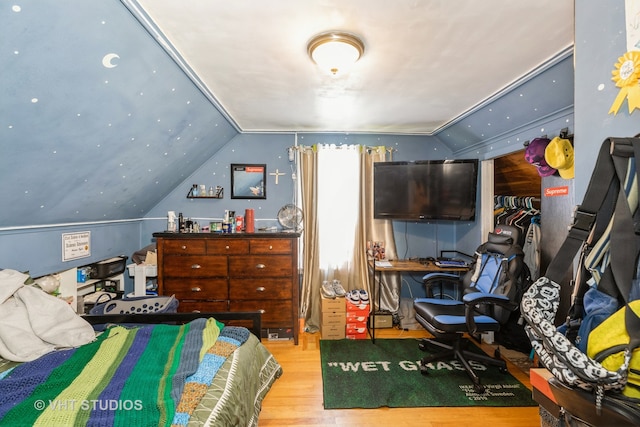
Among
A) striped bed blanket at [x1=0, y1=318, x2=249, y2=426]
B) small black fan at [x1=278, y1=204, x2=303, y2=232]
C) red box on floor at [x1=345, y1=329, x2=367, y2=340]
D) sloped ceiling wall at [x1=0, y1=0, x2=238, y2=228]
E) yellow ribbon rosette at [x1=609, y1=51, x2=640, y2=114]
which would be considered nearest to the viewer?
yellow ribbon rosette at [x1=609, y1=51, x2=640, y2=114]

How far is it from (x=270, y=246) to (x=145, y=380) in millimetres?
2096

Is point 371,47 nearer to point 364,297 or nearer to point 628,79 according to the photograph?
point 628,79

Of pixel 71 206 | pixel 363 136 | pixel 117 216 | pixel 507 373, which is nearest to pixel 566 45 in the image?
pixel 363 136

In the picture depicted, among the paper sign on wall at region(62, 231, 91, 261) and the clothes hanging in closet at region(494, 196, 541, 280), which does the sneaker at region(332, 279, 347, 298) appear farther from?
the paper sign on wall at region(62, 231, 91, 261)

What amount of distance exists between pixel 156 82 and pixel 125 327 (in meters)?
1.77

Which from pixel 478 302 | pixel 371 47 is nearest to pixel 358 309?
pixel 478 302

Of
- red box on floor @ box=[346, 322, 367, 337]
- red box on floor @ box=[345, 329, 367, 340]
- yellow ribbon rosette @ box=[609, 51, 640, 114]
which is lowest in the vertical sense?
red box on floor @ box=[345, 329, 367, 340]

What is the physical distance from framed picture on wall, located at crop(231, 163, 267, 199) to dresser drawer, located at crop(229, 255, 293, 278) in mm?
998

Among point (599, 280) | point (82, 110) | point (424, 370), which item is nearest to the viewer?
point (599, 280)

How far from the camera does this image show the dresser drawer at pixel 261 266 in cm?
343

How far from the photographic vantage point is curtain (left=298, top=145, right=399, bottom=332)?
13.2 feet

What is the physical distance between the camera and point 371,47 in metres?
1.94

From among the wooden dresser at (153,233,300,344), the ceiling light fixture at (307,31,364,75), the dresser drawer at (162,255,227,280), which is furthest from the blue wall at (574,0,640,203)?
the dresser drawer at (162,255,227,280)

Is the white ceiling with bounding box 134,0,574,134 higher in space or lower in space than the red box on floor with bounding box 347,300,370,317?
higher
